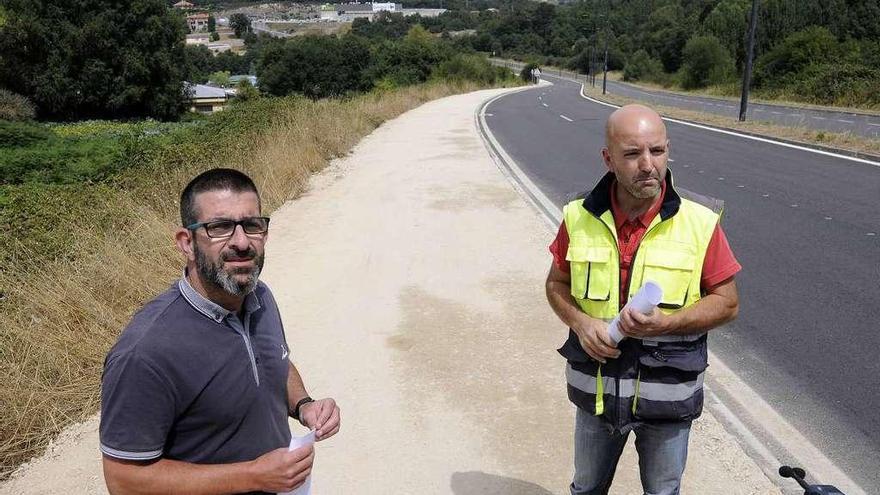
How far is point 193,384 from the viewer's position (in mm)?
1724

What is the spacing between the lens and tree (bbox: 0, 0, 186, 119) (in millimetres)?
58125

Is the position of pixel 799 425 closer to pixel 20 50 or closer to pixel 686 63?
pixel 686 63

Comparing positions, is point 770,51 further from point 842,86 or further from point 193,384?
point 193,384

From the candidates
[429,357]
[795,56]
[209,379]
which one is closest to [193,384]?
[209,379]

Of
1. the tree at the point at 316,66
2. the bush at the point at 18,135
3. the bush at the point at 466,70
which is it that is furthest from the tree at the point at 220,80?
the bush at the point at 18,135

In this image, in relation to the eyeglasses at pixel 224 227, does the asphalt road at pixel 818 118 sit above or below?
below

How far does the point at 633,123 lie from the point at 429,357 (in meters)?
2.84

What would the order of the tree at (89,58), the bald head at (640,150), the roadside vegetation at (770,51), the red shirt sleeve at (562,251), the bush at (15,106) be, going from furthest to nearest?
the tree at (89,58) → the bush at (15,106) → the roadside vegetation at (770,51) → the red shirt sleeve at (562,251) → the bald head at (640,150)

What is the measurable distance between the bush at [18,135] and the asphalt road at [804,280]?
99.4 feet

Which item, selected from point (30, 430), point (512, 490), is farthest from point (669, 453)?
point (30, 430)

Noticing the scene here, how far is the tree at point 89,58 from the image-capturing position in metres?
58.1

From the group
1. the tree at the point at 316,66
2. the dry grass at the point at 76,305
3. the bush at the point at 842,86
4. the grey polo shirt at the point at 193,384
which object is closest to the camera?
the grey polo shirt at the point at 193,384

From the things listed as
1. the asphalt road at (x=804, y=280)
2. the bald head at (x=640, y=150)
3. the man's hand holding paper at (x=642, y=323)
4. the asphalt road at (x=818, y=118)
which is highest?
the bald head at (x=640, y=150)

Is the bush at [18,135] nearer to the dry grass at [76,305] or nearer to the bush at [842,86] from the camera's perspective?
the dry grass at [76,305]
